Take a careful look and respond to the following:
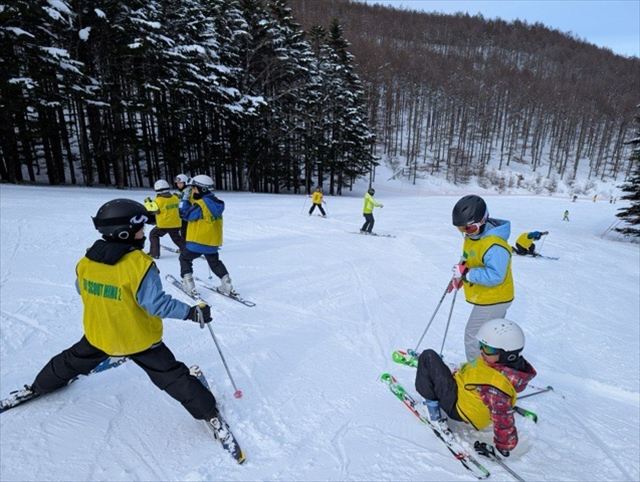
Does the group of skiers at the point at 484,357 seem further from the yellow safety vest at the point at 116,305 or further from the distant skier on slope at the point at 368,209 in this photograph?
the distant skier on slope at the point at 368,209

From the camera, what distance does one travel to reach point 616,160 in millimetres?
60906

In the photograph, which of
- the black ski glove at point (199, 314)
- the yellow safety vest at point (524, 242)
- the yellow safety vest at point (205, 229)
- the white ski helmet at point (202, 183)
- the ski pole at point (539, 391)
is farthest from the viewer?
the yellow safety vest at point (524, 242)

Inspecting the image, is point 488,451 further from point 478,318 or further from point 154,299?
point 154,299

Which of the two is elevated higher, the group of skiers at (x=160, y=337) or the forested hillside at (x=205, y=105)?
the forested hillside at (x=205, y=105)

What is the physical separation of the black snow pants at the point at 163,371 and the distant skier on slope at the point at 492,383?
6.08 feet

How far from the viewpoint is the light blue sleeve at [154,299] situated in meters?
2.33

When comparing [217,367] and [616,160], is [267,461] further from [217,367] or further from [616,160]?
[616,160]

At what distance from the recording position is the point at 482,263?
3262 mm

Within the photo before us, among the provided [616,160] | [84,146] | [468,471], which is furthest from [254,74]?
[616,160]

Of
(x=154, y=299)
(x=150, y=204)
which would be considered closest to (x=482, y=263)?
(x=154, y=299)

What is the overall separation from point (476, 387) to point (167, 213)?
21.1 feet

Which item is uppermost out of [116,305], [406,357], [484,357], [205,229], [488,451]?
[116,305]

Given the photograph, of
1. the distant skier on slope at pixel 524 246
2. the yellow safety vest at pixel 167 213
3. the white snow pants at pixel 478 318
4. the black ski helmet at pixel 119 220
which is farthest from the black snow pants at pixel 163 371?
the distant skier on slope at pixel 524 246

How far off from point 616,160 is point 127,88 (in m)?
76.1
